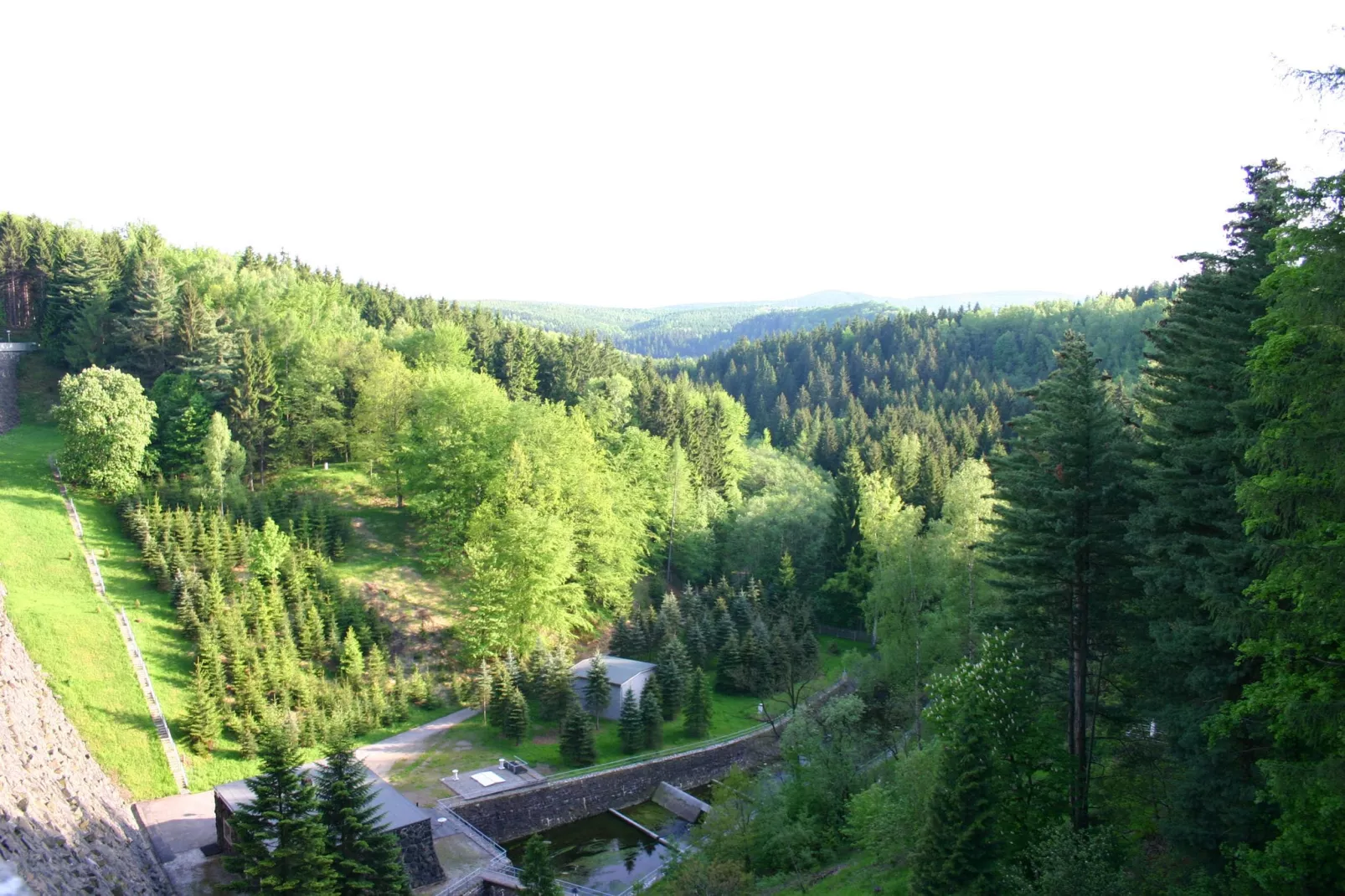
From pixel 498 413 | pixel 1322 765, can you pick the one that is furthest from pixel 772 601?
pixel 1322 765

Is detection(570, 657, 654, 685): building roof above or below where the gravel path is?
above

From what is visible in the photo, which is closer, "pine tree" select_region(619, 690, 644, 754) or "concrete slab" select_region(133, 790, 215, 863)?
"concrete slab" select_region(133, 790, 215, 863)

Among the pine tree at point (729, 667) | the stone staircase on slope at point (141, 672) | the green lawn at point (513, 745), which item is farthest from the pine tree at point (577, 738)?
the stone staircase on slope at point (141, 672)

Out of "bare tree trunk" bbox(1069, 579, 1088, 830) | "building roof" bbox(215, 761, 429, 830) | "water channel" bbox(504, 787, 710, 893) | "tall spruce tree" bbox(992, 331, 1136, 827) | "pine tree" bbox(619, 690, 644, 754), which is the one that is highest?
"tall spruce tree" bbox(992, 331, 1136, 827)

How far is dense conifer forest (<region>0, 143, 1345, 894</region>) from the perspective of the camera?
46.8 feet

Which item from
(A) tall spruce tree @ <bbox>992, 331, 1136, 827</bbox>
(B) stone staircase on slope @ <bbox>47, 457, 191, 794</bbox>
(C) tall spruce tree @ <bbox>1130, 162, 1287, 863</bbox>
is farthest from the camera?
(B) stone staircase on slope @ <bbox>47, 457, 191, 794</bbox>

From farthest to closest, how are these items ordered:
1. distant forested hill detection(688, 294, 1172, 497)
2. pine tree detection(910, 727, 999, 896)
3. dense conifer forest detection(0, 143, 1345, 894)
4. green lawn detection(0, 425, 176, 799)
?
distant forested hill detection(688, 294, 1172, 497), green lawn detection(0, 425, 176, 799), pine tree detection(910, 727, 999, 896), dense conifer forest detection(0, 143, 1345, 894)

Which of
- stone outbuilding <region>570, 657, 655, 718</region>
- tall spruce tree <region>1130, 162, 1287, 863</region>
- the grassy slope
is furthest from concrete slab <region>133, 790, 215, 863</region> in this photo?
tall spruce tree <region>1130, 162, 1287, 863</region>

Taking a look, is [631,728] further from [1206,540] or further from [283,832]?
[1206,540]

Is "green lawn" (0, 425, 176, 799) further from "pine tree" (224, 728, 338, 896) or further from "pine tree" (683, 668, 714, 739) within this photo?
"pine tree" (683, 668, 714, 739)

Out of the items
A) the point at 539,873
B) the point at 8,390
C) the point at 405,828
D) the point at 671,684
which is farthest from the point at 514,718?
the point at 8,390

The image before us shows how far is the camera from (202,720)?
97.6 feet

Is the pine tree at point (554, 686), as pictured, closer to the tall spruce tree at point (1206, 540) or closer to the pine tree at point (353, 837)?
the pine tree at point (353, 837)

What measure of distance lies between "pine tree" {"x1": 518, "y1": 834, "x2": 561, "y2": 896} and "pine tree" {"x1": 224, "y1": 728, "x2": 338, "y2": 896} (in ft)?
15.3
